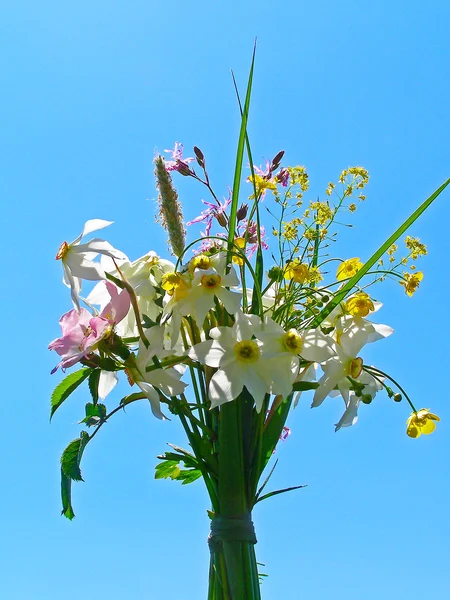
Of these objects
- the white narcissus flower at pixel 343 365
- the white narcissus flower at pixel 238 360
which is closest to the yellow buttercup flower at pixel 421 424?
the white narcissus flower at pixel 343 365

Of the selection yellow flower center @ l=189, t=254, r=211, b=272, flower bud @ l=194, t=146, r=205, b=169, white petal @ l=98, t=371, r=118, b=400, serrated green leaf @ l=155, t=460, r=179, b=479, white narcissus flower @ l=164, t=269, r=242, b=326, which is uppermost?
flower bud @ l=194, t=146, r=205, b=169

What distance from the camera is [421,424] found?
2.82 feet

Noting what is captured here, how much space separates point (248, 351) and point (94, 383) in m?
0.19

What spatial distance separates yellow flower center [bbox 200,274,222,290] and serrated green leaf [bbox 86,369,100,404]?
0.16 m

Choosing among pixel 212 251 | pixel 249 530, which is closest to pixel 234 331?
pixel 212 251

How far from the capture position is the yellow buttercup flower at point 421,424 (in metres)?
0.86

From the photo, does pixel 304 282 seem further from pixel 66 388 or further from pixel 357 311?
pixel 66 388

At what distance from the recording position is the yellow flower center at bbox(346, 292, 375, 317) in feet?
2.82

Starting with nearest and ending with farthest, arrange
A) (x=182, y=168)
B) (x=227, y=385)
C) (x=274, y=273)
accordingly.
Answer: (x=227, y=385) → (x=274, y=273) → (x=182, y=168)

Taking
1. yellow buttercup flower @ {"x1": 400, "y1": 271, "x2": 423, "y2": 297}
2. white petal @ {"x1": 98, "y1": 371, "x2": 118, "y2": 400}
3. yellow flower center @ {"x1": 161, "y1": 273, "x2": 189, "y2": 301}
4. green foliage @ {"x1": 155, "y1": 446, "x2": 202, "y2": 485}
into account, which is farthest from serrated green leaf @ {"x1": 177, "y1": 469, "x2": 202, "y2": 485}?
yellow buttercup flower @ {"x1": 400, "y1": 271, "x2": 423, "y2": 297}

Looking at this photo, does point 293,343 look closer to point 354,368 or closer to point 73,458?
point 354,368

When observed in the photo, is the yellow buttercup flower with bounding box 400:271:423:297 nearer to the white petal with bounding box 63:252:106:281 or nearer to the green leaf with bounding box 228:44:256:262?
the green leaf with bounding box 228:44:256:262

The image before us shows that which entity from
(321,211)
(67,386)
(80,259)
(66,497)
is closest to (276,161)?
(321,211)

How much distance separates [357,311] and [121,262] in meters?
0.31
